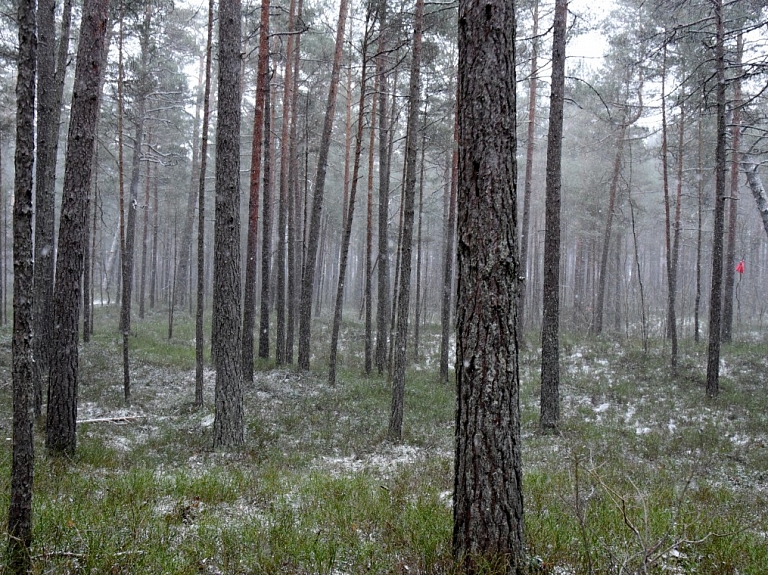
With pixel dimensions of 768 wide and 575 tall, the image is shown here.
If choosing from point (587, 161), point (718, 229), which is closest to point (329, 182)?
point (587, 161)

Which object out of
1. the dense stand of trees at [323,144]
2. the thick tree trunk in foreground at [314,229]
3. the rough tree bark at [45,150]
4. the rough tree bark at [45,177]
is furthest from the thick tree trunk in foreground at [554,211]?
the rough tree bark at [45,150]

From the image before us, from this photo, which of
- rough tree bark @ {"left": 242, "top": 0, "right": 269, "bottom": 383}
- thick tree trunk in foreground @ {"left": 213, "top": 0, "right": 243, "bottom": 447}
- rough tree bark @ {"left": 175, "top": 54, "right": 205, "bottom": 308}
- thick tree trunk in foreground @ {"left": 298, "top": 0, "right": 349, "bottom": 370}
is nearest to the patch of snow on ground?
thick tree trunk in foreground @ {"left": 213, "top": 0, "right": 243, "bottom": 447}

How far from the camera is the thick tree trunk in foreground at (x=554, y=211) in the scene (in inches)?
391

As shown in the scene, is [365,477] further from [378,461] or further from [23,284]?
[23,284]

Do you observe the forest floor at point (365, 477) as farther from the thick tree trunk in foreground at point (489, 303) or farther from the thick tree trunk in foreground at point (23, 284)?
the thick tree trunk in foreground at point (23, 284)

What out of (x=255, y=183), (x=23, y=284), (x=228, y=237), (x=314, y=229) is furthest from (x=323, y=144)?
(x=23, y=284)

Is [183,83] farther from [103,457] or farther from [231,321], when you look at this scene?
[103,457]

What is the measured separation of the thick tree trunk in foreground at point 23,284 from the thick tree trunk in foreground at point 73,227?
3859 mm

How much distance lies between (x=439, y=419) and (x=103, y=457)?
717cm

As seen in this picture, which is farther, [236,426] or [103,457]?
[236,426]

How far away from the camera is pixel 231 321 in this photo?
8.44 meters

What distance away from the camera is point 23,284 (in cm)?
339

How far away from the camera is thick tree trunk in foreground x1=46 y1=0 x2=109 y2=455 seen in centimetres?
688

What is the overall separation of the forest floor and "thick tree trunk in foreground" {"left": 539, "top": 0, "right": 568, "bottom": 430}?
1.57 m
